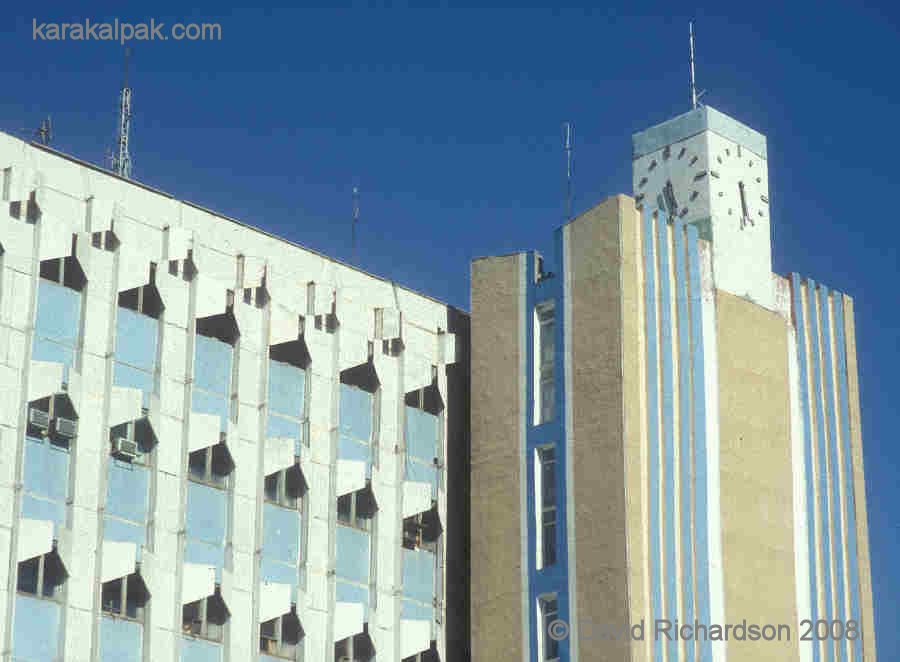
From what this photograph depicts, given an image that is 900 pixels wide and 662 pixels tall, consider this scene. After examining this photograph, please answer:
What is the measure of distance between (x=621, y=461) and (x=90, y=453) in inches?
501

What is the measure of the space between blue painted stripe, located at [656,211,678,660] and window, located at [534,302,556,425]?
2.87m

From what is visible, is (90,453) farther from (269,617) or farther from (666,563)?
(666,563)

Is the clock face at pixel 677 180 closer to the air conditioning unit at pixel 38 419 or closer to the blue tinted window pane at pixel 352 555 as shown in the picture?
the blue tinted window pane at pixel 352 555

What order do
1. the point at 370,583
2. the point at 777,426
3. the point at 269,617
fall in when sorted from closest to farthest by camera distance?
the point at 269,617 < the point at 370,583 < the point at 777,426

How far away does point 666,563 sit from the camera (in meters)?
43.0

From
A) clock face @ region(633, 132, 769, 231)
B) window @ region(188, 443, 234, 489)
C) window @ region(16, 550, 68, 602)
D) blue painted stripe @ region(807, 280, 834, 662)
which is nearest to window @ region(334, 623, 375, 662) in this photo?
window @ region(188, 443, 234, 489)

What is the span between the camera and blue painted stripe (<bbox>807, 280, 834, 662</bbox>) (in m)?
47.3

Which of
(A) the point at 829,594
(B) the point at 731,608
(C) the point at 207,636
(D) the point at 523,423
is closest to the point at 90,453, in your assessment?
(C) the point at 207,636

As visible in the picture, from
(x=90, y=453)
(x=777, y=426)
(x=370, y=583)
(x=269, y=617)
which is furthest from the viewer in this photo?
(x=777, y=426)

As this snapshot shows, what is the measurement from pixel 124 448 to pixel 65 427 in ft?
5.07

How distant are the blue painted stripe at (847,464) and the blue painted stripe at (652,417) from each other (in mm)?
8064

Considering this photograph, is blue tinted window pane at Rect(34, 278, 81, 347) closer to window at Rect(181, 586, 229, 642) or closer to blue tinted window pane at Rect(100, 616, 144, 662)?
blue tinted window pane at Rect(100, 616, 144, 662)

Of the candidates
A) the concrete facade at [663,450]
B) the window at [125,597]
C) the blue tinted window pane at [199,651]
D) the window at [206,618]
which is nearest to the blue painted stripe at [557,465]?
the concrete facade at [663,450]

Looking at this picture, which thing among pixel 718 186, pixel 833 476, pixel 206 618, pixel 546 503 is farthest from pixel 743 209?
pixel 206 618
